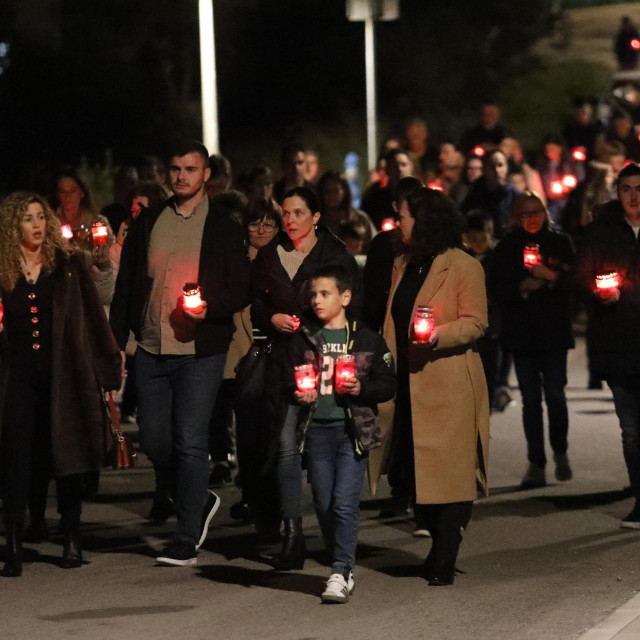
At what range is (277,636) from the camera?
7.57m

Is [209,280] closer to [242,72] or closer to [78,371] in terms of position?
[78,371]

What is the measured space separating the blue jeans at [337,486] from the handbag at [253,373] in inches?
45.4

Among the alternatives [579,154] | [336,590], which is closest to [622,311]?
[336,590]

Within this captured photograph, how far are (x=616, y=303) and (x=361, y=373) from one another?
2445 mm

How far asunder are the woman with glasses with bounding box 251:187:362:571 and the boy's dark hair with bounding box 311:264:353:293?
337 millimetres

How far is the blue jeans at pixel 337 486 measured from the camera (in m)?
8.25

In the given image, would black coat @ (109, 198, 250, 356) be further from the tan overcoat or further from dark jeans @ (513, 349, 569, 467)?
dark jeans @ (513, 349, 569, 467)

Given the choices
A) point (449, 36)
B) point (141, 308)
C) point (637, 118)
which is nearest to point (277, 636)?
point (141, 308)

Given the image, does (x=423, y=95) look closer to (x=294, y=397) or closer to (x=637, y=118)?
(x=637, y=118)

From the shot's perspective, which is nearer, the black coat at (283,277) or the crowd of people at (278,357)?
the crowd of people at (278,357)

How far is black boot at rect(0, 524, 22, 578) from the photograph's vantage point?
8.87 m

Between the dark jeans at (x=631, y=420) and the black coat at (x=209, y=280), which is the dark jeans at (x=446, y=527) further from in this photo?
the dark jeans at (x=631, y=420)

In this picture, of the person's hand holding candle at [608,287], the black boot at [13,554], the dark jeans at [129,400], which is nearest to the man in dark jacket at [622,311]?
the person's hand holding candle at [608,287]

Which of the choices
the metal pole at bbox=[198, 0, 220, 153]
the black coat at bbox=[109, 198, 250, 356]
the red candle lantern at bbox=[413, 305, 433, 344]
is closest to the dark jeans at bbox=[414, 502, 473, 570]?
the red candle lantern at bbox=[413, 305, 433, 344]
